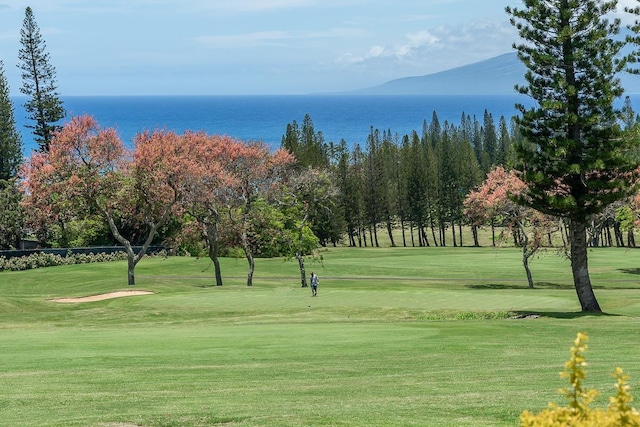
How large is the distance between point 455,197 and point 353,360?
319 ft

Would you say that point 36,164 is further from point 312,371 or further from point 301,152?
point 301,152

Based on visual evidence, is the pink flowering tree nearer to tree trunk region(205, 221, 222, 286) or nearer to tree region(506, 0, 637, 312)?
tree region(506, 0, 637, 312)

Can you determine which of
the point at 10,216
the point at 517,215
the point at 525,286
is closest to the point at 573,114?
the point at 517,215

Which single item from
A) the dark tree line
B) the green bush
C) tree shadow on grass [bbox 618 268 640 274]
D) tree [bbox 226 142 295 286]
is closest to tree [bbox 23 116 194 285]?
tree [bbox 226 142 295 286]

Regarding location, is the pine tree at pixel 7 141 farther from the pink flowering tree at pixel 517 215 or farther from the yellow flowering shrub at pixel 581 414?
the yellow flowering shrub at pixel 581 414

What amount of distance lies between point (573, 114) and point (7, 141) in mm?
77357

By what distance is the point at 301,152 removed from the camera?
106m

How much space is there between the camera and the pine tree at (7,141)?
94188 millimetres

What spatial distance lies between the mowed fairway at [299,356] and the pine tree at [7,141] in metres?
55.2

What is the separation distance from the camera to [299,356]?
747 inches

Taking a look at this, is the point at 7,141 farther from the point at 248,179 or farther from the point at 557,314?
the point at 557,314

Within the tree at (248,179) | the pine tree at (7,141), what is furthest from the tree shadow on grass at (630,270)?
the pine tree at (7,141)

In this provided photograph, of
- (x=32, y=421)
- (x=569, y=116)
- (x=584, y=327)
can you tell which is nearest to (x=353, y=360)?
(x=32, y=421)

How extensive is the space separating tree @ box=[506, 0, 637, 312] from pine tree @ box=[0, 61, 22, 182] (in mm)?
→ 74288
